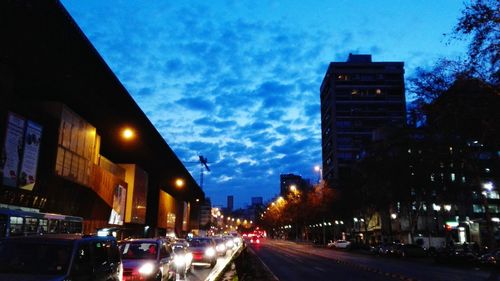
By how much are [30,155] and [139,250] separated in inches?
440

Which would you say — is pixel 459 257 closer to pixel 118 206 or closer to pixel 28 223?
pixel 118 206

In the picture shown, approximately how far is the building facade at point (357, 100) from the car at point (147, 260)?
115016 mm

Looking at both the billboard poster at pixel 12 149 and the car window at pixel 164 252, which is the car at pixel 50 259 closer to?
the car window at pixel 164 252

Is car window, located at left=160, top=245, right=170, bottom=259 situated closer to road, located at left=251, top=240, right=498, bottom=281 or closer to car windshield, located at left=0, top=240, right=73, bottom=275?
car windshield, located at left=0, top=240, right=73, bottom=275

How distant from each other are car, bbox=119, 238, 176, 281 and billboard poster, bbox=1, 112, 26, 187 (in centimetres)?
851

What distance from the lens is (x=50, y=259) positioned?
8.60 m

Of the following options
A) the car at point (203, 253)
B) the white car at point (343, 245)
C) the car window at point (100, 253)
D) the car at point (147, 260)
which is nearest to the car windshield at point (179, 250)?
the car at point (147, 260)

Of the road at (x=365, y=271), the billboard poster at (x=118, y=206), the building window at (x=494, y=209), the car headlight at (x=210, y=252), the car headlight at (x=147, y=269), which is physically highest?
the building window at (x=494, y=209)

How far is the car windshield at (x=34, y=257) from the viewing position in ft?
27.3

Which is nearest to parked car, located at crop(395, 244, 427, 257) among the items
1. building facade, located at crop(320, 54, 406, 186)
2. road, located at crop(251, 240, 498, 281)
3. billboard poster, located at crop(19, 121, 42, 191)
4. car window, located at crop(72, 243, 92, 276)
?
road, located at crop(251, 240, 498, 281)

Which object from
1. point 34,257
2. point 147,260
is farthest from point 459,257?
point 34,257

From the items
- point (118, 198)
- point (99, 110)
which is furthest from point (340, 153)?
point (99, 110)

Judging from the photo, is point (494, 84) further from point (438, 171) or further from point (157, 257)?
point (438, 171)

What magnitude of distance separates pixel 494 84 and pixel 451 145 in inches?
734
